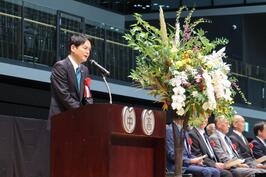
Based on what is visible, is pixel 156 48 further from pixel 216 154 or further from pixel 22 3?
pixel 22 3

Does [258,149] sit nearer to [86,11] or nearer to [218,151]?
[218,151]

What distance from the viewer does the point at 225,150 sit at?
934cm

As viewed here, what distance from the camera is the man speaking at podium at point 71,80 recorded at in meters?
5.46

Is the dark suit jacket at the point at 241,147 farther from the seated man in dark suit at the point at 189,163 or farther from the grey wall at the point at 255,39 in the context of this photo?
the grey wall at the point at 255,39

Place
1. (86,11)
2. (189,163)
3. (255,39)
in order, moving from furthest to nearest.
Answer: (255,39)
(86,11)
(189,163)

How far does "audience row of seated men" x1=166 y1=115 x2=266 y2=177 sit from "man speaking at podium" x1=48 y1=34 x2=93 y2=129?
2.34 metres

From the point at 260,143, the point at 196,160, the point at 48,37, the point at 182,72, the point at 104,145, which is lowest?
the point at 196,160

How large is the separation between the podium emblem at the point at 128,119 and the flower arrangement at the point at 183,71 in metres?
1.50

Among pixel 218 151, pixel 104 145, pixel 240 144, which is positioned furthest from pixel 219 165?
pixel 104 145

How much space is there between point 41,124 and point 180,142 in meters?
4.11

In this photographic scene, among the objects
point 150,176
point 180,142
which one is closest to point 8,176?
point 180,142

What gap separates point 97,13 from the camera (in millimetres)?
19766

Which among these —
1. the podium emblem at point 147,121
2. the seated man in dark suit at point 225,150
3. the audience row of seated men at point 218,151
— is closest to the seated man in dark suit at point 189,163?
the audience row of seated men at point 218,151

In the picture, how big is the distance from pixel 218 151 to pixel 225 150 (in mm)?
198
